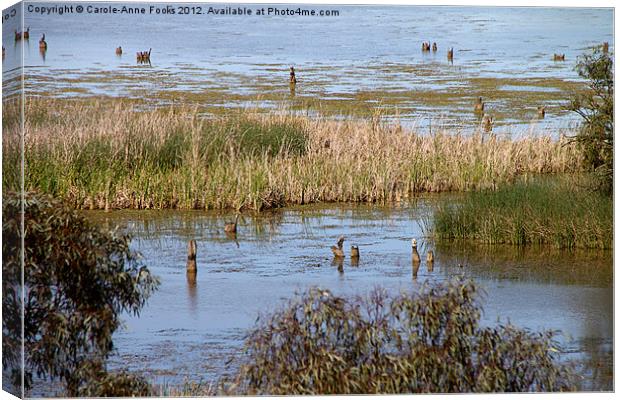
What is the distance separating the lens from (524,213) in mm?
10094

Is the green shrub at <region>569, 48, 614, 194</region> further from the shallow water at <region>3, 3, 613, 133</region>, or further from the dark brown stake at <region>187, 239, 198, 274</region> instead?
the dark brown stake at <region>187, 239, 198, 274</region>

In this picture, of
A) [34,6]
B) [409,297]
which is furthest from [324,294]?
[34,6]

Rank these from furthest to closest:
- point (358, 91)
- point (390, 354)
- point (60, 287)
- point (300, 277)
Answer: point (358, 91) → point (300, 277) → point (390, 354) → point (60, 287)

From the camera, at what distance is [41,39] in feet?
28.7

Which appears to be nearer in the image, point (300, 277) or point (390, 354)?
point (390, 354)

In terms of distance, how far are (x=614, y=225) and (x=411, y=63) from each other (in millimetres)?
1720

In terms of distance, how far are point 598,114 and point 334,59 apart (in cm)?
183

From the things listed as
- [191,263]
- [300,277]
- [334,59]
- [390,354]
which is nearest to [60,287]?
[191,263]

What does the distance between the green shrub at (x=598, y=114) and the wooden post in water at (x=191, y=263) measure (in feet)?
8.93

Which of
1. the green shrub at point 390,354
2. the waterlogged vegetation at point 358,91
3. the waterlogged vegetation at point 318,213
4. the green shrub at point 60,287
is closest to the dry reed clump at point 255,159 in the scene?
the waterlogged vegetation at point 318,213

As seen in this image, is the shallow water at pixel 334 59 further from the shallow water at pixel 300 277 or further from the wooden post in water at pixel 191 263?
the wooden post in water at pixel 191 263

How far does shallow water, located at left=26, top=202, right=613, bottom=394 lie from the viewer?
29.5 feet

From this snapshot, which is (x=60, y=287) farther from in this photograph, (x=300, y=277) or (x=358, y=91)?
(x=358, y=91)

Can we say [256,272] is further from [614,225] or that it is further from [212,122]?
[614,225]
